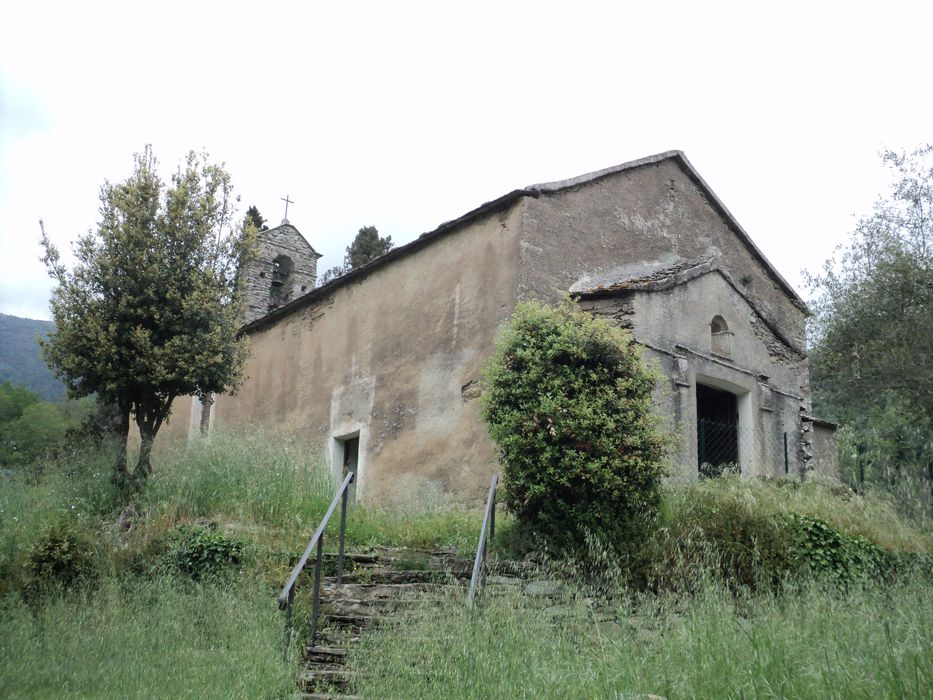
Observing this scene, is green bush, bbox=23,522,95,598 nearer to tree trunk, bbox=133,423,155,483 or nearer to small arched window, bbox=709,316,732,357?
tree trunk, bbox=133,423,155,483

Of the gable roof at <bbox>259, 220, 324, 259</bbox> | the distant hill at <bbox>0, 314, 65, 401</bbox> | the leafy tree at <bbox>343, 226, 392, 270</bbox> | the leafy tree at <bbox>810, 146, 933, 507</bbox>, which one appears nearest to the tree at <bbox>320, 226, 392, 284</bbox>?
the leafy tree at <bbox>343, 226, 392, 270</bbox>

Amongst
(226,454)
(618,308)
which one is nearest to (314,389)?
(226,454)

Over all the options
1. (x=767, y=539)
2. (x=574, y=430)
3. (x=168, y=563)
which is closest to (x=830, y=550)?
(x=767, y=539)

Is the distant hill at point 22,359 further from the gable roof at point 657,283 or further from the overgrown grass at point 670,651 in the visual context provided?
the overgrown grass at point 670,651

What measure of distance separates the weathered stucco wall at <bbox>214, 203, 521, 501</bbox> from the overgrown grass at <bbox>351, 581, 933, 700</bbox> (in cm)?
519

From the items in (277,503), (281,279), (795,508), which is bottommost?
(277,503)

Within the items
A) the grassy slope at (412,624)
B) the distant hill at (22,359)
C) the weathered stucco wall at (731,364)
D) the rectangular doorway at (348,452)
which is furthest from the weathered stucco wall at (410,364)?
the distant hill at (22,359)

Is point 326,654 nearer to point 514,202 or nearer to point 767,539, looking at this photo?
point 767,539

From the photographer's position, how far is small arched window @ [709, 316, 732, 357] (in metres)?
13.2

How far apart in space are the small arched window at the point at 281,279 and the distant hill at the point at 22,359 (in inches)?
1833

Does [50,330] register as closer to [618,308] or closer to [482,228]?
[482,228]

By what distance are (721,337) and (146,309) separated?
877 cm

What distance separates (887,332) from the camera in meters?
14.8

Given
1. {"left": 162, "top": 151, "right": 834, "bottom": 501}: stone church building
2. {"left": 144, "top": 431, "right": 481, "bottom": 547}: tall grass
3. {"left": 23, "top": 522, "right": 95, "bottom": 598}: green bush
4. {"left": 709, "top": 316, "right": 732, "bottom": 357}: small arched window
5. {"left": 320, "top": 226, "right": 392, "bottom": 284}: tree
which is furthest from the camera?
{"left": 320, "top": 226, "right": 392, "bottom": 284}: tree
